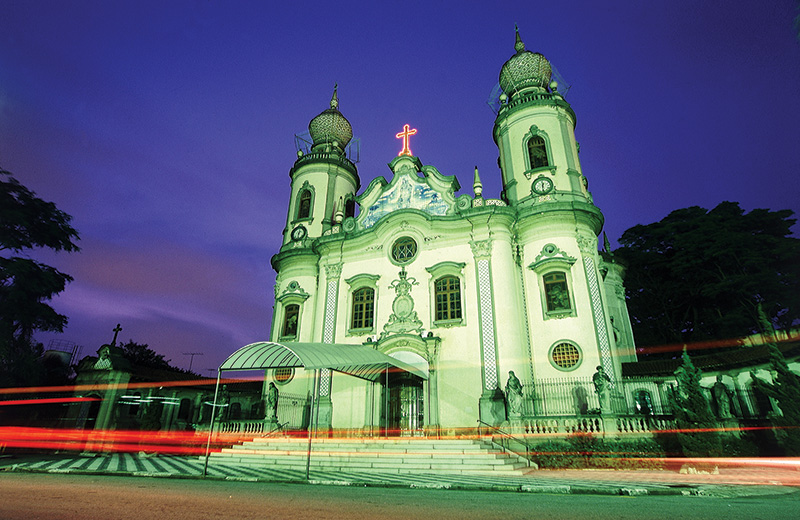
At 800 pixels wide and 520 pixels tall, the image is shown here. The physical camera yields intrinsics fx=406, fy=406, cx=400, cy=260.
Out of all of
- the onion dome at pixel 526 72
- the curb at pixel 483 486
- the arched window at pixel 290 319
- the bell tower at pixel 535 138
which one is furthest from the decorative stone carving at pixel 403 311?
the onion dome at pixel 526 72

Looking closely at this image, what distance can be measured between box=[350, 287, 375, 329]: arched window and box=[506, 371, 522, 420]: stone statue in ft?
23.6

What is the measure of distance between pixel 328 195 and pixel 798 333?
22.5m

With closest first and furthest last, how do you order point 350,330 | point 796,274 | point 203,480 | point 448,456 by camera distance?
1. point 203,480
2. point 448,456
3. point 350,330
4. point 796,274

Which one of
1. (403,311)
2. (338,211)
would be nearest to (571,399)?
(403,311)

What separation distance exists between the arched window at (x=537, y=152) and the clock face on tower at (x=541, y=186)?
98cm

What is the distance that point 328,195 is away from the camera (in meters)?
23.8

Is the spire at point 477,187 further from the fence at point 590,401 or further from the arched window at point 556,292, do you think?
the fence at point 590,401

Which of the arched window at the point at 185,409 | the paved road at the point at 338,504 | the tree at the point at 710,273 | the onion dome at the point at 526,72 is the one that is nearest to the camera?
the paved road at the point at 338,504

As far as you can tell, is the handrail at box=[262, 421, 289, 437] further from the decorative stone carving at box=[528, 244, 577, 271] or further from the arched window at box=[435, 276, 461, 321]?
the decorative stone carving at box=[528, 244, 577, 271]

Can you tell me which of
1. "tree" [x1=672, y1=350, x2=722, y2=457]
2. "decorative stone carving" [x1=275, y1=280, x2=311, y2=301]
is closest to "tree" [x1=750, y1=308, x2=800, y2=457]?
"tree" [x1=672, y1=350, x2=722, y2=457]

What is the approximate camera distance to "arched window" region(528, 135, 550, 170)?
2033 centimetres

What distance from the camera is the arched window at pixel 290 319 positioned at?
2078 cm

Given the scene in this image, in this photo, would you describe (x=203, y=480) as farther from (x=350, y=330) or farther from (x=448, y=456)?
(x=350, y=330)

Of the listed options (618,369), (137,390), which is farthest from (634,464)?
(137,390)
